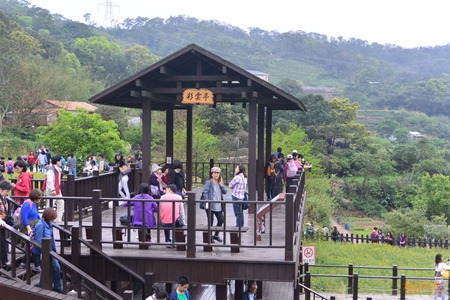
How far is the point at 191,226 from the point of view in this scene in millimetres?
8938

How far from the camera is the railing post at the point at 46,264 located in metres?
7.66

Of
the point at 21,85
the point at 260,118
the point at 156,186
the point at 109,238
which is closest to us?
the point at 109,238

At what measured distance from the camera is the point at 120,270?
918 centimetres

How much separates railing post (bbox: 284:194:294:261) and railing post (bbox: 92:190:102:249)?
10.0 ft

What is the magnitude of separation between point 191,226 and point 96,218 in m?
1.62

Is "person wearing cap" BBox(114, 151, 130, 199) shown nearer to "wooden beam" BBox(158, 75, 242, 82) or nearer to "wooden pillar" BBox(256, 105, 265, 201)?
"wooden beam" BBox(158, 75, 242, 82)

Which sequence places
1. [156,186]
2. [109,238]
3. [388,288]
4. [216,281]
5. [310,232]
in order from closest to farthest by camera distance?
[216,281]
[109,238]
[156,186]
[388,288]
[310,232]

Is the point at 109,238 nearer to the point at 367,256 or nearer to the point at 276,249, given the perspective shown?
the point at 276,249

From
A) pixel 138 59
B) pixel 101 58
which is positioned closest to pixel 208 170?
pixel 101 58

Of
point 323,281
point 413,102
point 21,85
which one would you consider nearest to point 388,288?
point 323,281

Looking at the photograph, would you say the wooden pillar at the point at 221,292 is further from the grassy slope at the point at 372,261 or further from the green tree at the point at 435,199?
the green tree at the point at 435,199

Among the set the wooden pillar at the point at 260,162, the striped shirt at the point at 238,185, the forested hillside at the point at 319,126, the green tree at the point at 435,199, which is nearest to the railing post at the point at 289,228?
the striped shirt at the point at 238,185

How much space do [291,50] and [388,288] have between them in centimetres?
15823

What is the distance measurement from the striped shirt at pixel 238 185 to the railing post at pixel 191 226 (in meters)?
1.86
